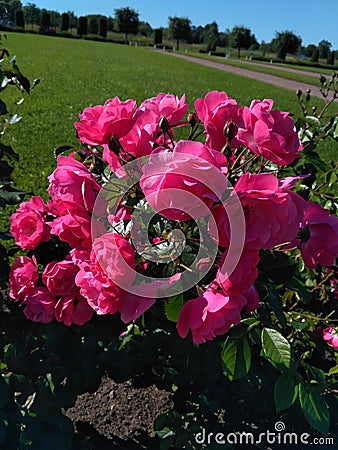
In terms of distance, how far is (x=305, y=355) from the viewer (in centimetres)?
142

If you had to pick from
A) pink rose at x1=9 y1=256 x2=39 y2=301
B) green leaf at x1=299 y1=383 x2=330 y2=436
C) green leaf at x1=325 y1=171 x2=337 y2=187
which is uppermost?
green leaf at x1=325 y1=171 x2=337 y2=187

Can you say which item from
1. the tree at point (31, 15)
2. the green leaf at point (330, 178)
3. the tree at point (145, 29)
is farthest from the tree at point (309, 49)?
the green leaf at point (330, 178)

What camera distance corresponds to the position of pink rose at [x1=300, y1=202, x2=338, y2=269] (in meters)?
0.95

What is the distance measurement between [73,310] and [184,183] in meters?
0.44

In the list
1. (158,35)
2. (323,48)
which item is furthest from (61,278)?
(323,48)

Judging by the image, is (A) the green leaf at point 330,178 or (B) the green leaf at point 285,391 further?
(A) the green leaf at point 330,178

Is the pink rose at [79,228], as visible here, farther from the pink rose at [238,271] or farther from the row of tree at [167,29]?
the row of tree at [167,29]

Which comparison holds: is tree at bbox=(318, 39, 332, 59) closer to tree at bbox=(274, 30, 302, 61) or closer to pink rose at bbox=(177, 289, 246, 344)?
tree at bbox=(274, 30, 302, 61)

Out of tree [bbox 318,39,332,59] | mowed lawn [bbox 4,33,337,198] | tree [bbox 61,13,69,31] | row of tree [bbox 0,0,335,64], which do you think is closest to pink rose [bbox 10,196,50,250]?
mowed lawn [bbox 4,33,337,198]

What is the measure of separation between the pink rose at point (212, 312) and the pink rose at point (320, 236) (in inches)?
7.4

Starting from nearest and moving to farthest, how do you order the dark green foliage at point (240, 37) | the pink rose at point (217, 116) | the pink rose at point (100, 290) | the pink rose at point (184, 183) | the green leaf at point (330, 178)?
the pink rose at point (184, 183) → the pink rose at point (100, 290) → the pink rose at point (217, 116) → the green leaf at point (330, 178) → the dark green foliage at point (240, 37)

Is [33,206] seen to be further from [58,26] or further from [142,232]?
[58,26]

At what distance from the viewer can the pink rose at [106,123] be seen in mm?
906

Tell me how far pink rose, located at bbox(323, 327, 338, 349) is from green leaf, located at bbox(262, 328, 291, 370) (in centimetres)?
47
